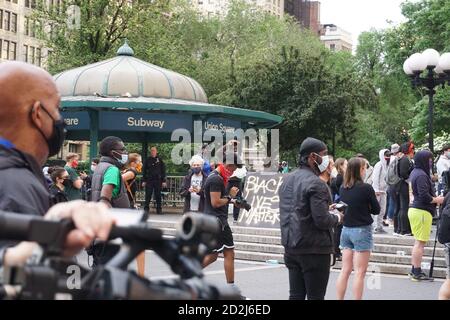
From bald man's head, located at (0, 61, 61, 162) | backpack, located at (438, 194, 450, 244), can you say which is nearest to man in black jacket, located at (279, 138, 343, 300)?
backpack, located at (438, 194, 450, 244)

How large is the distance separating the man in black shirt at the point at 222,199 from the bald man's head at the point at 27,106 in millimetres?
6933

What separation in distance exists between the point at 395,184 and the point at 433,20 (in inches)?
1042

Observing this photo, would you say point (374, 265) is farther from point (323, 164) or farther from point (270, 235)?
point (323, 164)

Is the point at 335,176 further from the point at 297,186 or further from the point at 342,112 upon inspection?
the point at 342,112

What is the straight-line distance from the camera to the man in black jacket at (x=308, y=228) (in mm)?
6758

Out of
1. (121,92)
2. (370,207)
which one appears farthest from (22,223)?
(121,92)

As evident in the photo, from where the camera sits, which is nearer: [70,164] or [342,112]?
[70,164]

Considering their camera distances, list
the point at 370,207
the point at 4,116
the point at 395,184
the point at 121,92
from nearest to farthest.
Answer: the point at 4,116, the point at 370,207, the point at 395,184, the point at 121,92

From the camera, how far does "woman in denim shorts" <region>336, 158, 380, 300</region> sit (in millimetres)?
Answer: 8406

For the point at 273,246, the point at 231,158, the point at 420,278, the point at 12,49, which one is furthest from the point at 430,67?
the point at 12,49

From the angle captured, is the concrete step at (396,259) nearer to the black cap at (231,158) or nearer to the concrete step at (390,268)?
the concrete step at (390,268)

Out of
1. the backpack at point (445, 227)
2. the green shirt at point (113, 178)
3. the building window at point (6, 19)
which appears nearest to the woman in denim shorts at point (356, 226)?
the backpack at point (445, 227)

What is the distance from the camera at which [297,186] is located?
7.01 metres

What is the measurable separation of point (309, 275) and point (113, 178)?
2.65 m
